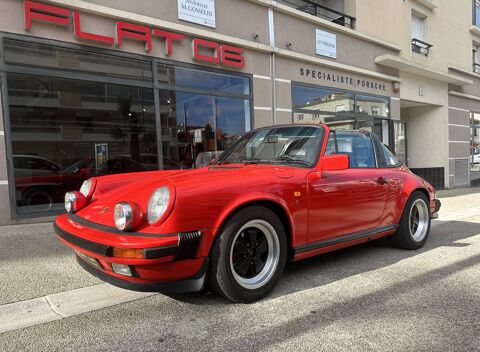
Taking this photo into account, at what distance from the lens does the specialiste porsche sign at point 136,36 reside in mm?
6207

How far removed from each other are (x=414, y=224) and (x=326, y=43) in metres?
7.21

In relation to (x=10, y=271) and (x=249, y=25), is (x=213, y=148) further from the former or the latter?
(x=10, y=271)

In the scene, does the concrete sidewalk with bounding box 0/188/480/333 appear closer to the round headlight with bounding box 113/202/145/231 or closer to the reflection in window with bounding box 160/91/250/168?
the round headlight with bounding box 113/202/145/231

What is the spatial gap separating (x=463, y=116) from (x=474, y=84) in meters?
1.84

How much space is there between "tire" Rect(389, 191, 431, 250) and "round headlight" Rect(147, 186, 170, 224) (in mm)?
3082

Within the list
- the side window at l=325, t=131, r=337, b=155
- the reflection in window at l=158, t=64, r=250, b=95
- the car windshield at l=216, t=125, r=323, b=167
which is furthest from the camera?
the reflection in window at l=158, t=64, r=250, b=95

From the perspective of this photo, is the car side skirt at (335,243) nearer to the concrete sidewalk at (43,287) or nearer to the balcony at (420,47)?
the concrete sidewalk at (43,287)

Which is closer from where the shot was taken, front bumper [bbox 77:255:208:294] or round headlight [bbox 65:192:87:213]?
front bumper [bbox 77:255:208:294]

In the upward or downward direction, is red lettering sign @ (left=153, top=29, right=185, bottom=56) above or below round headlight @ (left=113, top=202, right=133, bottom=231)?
above

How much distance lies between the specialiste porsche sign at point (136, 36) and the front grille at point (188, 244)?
17.4 ft

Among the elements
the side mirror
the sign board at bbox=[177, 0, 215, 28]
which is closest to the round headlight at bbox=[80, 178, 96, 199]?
the side mirror

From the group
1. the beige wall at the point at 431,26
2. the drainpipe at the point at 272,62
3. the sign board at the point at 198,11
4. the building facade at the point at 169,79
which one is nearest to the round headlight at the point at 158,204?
the building facade at the point at 169,79

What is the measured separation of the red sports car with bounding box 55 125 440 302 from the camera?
2.64m

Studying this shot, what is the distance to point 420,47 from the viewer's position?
46.7 feet
